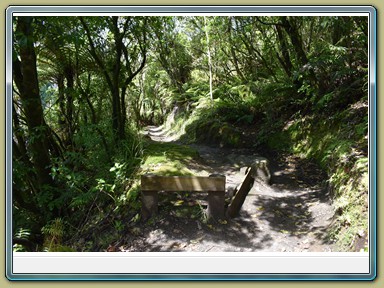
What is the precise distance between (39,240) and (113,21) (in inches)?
165

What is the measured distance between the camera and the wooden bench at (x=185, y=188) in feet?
13.6

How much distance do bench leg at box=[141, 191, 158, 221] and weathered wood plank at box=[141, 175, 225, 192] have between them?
0.10m

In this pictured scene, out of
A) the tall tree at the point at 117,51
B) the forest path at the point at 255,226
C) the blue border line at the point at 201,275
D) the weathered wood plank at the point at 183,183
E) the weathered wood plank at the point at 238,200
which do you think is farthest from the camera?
the tall tree at the point at 117,51

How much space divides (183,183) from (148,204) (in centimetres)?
64

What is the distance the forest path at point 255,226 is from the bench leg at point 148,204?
0.41 ft

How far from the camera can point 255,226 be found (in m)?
4.27

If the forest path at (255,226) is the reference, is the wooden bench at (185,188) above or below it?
above

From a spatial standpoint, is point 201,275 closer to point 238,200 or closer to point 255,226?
point 255,226

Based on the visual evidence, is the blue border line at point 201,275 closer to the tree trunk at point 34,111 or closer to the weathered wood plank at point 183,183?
the weathered wood plank at point 183,183

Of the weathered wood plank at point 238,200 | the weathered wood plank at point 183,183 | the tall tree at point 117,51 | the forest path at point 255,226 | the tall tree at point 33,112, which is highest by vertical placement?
the tall tree at point 117,51

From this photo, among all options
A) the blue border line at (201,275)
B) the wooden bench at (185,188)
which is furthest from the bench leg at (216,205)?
the blue border line at (201,275)

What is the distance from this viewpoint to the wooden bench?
414cm

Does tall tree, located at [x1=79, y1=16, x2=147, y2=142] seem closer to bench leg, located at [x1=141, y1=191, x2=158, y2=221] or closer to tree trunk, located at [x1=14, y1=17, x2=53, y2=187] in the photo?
tree trunk, located at [x1=14, y1=17, x2=53, y2=187]

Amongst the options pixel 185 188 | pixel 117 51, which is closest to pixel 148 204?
pixel 185 188
